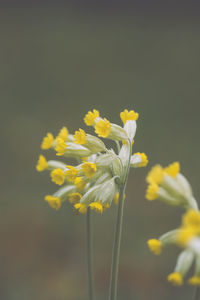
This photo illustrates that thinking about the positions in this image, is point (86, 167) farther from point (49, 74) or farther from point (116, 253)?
point (49, 74)

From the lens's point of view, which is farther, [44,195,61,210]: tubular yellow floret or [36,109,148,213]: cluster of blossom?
[44,195,61,210]: tubular yellow floret

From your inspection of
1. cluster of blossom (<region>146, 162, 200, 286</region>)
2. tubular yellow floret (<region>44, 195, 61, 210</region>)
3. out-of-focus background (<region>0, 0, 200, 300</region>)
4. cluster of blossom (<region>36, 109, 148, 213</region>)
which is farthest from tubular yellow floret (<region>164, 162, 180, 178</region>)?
out-of-focus background (<region>0, 0, 200, 300</region>)

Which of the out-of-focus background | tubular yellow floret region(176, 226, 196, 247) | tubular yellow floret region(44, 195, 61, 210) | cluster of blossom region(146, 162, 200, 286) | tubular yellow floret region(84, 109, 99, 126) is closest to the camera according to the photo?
tubular yellow floret region(176, 226, 196, 247)

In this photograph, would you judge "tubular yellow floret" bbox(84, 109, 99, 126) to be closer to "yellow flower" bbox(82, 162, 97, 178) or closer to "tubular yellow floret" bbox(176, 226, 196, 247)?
"yellow flower" bbox(82, 162, 97, 178)

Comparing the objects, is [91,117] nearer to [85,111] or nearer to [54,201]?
[54,201]

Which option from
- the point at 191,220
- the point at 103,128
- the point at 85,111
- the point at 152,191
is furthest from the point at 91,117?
the point at 85,111

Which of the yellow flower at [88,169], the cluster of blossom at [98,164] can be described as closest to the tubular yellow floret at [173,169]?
the cluster of blossom at [98,164]

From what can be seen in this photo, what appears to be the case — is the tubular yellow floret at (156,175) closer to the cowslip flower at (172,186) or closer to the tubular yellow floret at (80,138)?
the cowslip flower at (172,186)

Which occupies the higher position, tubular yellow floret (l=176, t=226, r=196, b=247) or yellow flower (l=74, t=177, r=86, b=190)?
yellow flower (l=74, t=177, r=86, b=190)
